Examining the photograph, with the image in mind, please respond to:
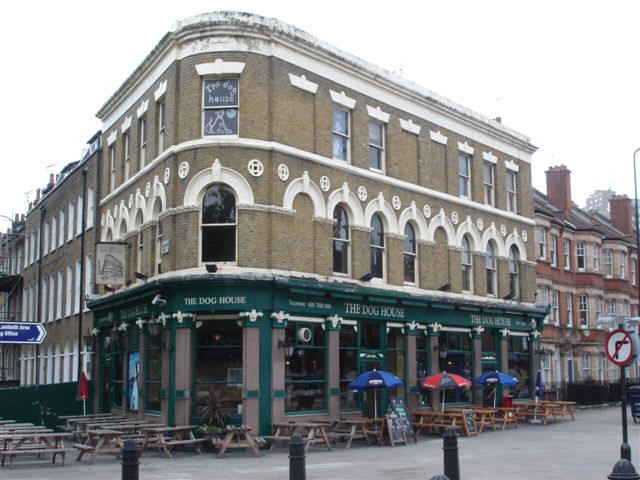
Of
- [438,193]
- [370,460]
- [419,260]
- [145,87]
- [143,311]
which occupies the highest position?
[145,87]

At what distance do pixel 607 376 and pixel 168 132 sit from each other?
113 ft

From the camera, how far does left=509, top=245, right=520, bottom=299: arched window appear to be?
33.8 meters

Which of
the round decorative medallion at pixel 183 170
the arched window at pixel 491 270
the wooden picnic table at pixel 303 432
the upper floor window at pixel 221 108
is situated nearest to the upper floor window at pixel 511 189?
the arched window at pixel 491 270

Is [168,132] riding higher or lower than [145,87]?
lower

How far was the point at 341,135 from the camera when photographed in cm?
2592

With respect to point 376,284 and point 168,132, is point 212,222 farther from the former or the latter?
point 376,284

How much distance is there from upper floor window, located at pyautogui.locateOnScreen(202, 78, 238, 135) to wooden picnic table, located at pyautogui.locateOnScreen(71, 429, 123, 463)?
27.6ft

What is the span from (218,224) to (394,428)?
7.41 m

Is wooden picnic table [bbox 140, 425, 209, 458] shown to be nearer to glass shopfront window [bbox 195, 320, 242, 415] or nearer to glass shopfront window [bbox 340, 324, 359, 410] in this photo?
glass shopfront window [bbox 195, 320, 242, 415]

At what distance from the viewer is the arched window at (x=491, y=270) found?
32438 millimetres

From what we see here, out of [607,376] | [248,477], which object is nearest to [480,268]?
[248,477]

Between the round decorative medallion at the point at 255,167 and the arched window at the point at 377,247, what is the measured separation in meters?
5.26

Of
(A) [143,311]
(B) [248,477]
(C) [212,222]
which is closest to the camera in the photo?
(B) [248,477]

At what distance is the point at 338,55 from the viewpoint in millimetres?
25500
